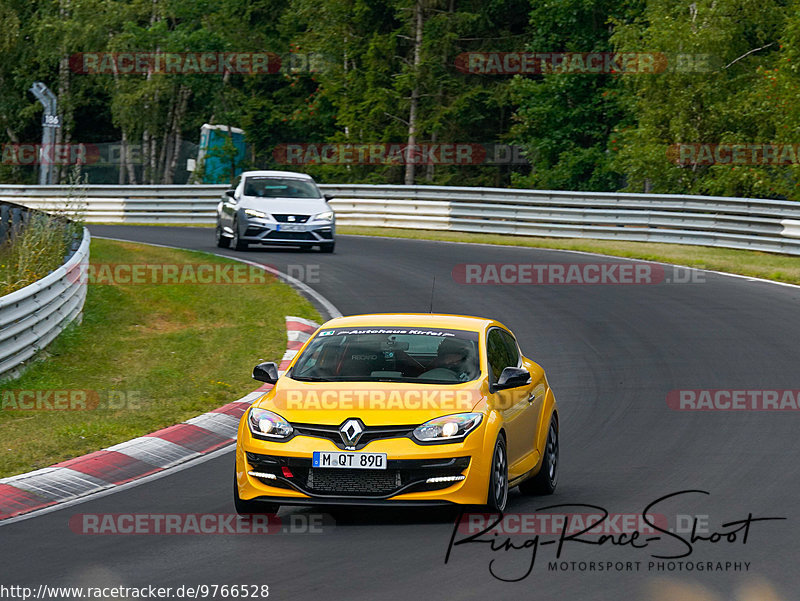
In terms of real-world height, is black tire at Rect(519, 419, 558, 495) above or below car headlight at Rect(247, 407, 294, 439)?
below

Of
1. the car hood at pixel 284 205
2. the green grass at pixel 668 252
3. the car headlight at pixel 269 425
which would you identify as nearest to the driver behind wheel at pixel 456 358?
the car headlight at pixel 269 425

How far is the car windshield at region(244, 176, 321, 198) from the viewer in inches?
1136

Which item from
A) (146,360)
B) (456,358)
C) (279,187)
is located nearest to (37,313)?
(146,360)

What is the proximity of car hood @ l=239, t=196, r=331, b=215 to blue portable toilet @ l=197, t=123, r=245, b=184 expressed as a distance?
1867 cm

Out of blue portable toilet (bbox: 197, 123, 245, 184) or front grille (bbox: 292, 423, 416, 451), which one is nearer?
front grille (bbox: 292, 423, 416, 451)

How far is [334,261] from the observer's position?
87.2 ft

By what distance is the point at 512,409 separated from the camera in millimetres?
9664

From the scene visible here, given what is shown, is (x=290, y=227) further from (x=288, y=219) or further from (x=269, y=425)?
(x=269, y=425)

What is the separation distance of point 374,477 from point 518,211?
2484 centimetres

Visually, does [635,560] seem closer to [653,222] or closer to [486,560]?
[486,560]

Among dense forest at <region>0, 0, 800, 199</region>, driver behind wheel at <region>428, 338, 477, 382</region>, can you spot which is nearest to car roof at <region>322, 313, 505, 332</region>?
driver behind wheel at <region>428, 338, 477, 382</region>

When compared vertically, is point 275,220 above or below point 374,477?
below

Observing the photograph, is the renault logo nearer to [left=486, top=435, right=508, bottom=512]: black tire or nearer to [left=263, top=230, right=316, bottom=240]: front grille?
[left=486, top=435, right=508, bottom=512]: black tire

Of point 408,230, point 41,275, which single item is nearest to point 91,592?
point 41,275
